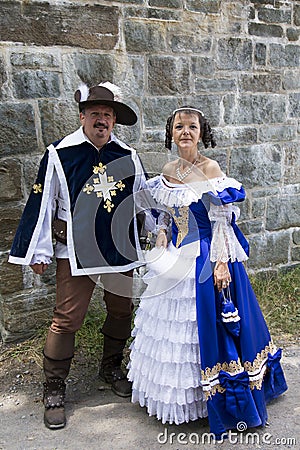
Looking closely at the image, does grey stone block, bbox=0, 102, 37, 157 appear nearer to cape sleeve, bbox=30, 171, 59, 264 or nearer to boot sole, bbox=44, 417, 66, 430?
cape sleeve, bbox=30, 171, 59, 264

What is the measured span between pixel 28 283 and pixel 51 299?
21 cm

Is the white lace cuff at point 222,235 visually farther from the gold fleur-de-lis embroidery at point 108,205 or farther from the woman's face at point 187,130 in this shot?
the gold fleur-de-lis embroidery at point 108,205

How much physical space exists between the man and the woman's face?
28 centimetres

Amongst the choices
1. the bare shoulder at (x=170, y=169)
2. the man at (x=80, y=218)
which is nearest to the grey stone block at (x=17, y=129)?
the man at (x=80, y=218)

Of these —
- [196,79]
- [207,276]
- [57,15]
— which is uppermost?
[57,15]

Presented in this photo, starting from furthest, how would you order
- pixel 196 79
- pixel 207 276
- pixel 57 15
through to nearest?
pixel 196 79 → pixel 57 15 → pixel 207 276

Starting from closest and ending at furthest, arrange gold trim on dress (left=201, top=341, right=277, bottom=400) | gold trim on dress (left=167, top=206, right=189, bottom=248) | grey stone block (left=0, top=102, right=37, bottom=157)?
gold trim on dress (left=201, top=341, right=277, bottom=400) < gold trim on dress (left=167, top=206, right=189, bottom=248) < grey stone block (left=0, top=102, right=37, bottom=157)

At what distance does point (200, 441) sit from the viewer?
93.8 inches

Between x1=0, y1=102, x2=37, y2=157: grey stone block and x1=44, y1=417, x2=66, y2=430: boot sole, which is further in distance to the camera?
x1=0, y1=102, x2=37, y2=157: grey stone block

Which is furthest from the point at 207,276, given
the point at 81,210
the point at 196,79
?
the point at 196,79

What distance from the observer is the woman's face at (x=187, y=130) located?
237 centimetres

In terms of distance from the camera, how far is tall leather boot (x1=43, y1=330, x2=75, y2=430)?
2510 mm

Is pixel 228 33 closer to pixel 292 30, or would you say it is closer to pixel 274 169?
pixel 292 30

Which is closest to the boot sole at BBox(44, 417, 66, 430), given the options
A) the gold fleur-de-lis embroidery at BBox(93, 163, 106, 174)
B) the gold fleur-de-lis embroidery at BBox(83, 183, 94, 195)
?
the gold fleur-de-lis embroidery at BBox(83, 183, 94, 195)
